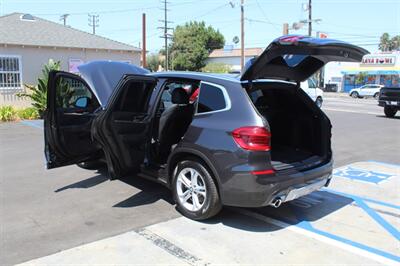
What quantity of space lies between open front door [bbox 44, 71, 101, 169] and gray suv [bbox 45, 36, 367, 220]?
14 millimetres

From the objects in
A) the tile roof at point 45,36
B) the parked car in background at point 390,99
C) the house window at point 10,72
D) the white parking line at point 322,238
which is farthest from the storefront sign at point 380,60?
the white parking line at point 322,238

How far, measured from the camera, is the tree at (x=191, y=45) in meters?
68.6

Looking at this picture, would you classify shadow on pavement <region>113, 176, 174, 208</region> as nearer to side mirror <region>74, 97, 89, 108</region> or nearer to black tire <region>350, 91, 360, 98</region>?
side mirror <region>74, 97, 89, 108</region>

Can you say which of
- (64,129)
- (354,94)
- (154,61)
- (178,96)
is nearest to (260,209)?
(178,96)

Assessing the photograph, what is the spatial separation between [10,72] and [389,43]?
110183 mm

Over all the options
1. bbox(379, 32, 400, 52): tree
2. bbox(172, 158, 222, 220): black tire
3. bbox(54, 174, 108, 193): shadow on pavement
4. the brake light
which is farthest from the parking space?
bbox(379, 32, 400, 52): tree

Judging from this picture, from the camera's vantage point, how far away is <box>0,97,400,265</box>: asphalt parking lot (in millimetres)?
3895

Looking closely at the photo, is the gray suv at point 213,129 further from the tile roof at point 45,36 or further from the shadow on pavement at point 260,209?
the tile roof at point 45,36

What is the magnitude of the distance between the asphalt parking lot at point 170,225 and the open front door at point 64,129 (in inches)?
23.2

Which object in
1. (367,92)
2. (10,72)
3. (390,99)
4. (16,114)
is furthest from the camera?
(367,92)

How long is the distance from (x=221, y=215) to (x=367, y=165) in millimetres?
4332

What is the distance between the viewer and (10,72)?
17.2 m

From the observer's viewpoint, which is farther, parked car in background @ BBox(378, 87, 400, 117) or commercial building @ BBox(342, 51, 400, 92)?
commercial building @ BBox(342, 51, 400, 92)

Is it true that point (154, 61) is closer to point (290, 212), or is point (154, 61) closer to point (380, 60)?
point (380, 60)
